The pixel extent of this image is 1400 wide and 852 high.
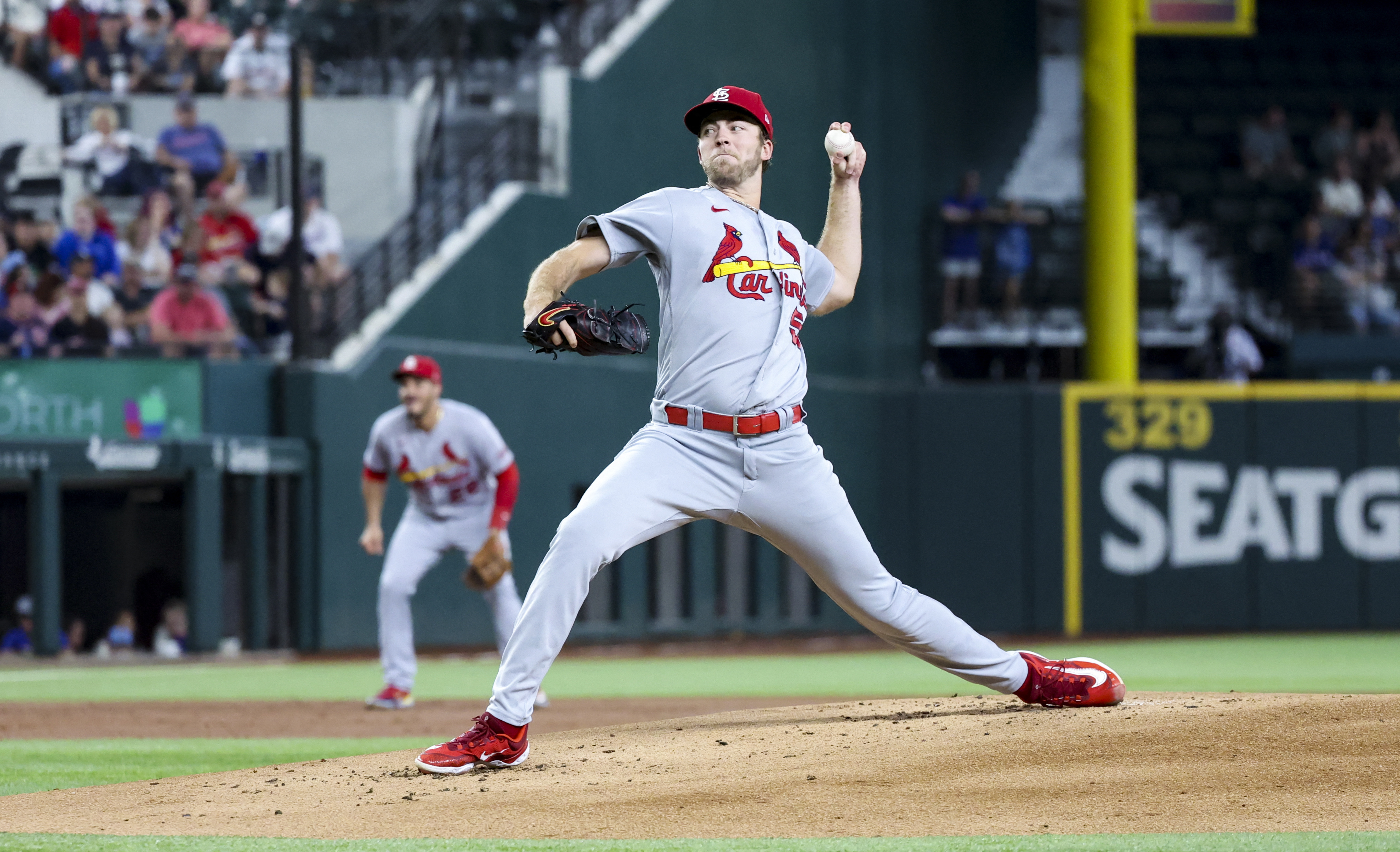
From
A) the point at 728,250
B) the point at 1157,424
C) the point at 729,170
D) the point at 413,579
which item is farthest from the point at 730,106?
the point at 1157,424

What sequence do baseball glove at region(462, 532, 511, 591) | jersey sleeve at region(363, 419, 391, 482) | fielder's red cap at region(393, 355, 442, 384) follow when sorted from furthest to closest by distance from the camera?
jersey sleeve at region(363, 419, 391, 482), fielder's red cap at region(393, 355, 442, 384), baseball glove at region(462, 532, 511, 591)

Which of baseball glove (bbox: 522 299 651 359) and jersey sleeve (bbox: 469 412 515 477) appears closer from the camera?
baseball glove (bbox: 522 299 651 359)

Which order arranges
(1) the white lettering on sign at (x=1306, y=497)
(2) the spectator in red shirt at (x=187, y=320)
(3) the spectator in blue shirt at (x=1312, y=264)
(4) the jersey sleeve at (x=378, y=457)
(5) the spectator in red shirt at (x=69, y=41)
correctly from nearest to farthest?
(4) the jersey sleeve at (x=378, y=457) < (2) the spectator in red shirt at (x=187, y=320) < (5) the spectator in red shirt at (x=69, y=41) < (1) the white lettering on sign at (x=1306, y=497) < (3) the spectator in blue shirt at (x=1312, y=264)

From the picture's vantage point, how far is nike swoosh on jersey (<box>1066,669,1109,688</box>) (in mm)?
5785

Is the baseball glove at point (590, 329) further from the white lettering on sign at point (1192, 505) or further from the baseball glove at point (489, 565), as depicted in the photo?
the white lettering on sign at point (1192, 505)

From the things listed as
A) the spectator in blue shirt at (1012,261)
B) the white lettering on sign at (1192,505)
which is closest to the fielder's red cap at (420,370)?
the white lettering on sign at (1192,505)

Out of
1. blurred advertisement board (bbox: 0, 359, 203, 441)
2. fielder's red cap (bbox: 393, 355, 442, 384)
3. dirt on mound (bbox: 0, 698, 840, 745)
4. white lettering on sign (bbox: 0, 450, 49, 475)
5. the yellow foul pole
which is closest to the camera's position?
dirt on mound (bbox: 0, 698, 840, 745)

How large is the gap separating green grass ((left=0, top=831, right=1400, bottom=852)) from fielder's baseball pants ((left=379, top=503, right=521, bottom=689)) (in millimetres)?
4719

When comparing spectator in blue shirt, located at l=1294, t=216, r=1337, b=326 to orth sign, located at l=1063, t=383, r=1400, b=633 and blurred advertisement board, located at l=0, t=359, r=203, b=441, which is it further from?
blurred advertisement board, located at l=0, t=359, r=203, b=441

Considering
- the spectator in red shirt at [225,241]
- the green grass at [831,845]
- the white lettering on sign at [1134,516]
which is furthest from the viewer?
the white lettering on sign at [1134,516]

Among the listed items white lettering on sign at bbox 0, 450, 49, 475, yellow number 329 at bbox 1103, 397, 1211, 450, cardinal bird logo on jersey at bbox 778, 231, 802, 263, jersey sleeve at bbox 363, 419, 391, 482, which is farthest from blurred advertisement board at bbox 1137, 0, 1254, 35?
cardinal bird logo on jersey at bbox 778, 231, 802, 263

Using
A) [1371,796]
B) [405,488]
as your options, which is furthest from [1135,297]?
[1371,796]

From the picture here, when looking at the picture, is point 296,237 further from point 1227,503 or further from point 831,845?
point 831,845

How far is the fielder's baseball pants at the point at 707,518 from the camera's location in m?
5.10
